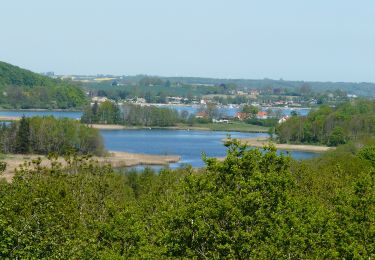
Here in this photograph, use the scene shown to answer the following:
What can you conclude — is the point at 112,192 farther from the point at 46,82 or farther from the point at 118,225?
the point at 46,82

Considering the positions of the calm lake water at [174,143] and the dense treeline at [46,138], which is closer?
the dense treeline at [46,138]

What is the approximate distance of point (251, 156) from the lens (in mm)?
14438

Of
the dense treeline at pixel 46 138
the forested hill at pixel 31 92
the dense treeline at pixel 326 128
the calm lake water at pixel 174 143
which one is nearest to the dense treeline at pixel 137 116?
the calm lake water at pixel 174 143

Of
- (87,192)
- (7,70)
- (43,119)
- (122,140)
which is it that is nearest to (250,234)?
(87,192)

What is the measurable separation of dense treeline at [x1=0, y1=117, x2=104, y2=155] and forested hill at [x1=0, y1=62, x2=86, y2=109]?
80.2m

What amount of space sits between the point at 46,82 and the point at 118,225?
542 ft

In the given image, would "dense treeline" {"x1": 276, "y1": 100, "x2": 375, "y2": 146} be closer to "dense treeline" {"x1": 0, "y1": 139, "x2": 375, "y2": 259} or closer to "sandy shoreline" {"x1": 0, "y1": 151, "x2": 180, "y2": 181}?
"sandy shoreline" {"x1": 0, "y1": 151, "x2": 180, "y2": 181}

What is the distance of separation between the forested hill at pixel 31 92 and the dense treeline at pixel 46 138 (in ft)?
263

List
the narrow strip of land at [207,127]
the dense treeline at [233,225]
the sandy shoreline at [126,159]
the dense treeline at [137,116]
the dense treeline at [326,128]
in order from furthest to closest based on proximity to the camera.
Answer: the dense treeline at [137,116] < the narrow strip of land at [207,127] < the dense treeline at [326,128] < the sandy shoreline at [126,159] < the dense treeline at [233,225]

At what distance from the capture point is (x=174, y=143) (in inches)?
3558

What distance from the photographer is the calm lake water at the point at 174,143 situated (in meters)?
75.5

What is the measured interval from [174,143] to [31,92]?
75.6m

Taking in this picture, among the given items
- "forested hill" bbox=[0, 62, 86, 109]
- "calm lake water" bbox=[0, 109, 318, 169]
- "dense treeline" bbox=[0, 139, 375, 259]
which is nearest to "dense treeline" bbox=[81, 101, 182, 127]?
"calm lake water" bbox=[0, 109, 318, 169]

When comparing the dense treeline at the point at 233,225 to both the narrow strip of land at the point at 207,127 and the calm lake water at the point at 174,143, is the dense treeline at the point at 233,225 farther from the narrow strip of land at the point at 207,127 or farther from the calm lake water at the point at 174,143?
the narrow strip of land at the point at 207,127
